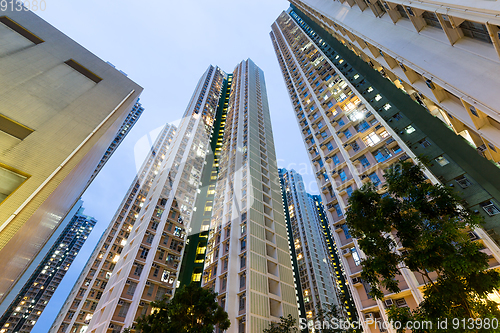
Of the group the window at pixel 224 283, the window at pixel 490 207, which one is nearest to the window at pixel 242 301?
the window at pixel 224 283

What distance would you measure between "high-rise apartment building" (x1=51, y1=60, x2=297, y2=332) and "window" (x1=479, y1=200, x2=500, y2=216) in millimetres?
23795

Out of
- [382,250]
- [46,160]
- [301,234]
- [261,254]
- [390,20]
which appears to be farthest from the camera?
[301,234]

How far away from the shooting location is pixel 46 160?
8930 millimetres

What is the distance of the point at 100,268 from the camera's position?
4588 centimetres

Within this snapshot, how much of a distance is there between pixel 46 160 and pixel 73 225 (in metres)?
121

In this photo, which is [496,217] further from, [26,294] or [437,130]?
[26,294]

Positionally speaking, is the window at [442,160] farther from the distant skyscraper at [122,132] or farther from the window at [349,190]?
the distant skyscraper at [122,132]

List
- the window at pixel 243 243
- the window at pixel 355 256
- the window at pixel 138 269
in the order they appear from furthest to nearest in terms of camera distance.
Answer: the window at pixel 138 269
the window at pixel 243 243
the window at pixel 355 256

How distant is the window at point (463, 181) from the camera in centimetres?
1971

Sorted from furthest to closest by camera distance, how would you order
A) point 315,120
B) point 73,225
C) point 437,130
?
point 73,225
point 315,120
point 437,130

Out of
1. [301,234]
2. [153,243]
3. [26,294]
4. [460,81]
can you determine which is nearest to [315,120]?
[460,81]

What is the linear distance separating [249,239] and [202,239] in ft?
51.2

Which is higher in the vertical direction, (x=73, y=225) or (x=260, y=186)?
(x=73, y=225)

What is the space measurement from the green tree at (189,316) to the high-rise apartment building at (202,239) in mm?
12767
